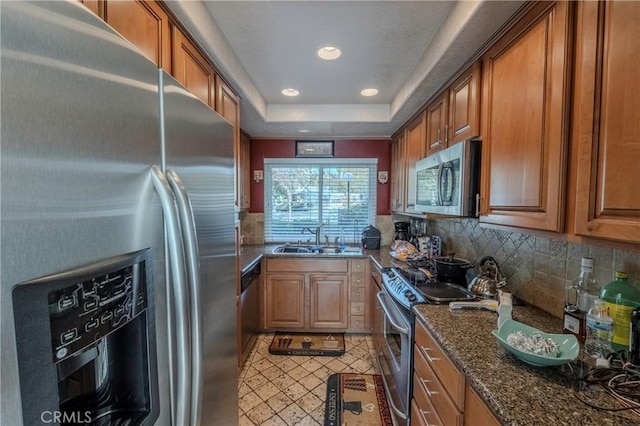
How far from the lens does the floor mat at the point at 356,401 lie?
1.98 metres

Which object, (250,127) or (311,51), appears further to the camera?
(250,127)

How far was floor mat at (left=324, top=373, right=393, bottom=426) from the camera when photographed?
1.98 m

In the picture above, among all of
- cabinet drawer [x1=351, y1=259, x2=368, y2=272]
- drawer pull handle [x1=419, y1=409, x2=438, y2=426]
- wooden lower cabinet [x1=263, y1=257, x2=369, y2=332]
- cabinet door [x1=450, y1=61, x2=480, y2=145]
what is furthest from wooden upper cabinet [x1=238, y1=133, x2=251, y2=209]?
drawer pull handle [x1=419, y1=409, x2=438, y2=426]

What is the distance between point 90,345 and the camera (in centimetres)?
49

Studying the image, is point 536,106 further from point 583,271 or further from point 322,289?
point 322,289

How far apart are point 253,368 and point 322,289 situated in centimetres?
104

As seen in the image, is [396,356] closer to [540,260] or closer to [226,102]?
[540,260]

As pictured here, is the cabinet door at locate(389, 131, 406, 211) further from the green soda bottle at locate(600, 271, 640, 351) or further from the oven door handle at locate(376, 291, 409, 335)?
the green soda bottle at locate(600, 271, 640, 351)

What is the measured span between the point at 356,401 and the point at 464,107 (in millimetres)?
2151

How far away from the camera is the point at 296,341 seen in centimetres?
312

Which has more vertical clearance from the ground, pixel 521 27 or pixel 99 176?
pixel 521 27

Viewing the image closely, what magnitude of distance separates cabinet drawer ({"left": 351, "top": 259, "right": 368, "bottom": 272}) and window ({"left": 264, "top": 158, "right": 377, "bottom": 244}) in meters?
0.70

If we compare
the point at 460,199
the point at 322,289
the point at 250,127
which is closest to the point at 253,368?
the point at 322,289

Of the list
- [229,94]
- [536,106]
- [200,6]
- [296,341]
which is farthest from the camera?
[296,341]
